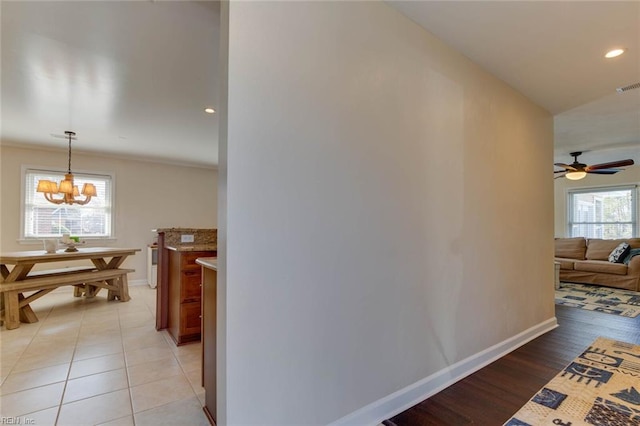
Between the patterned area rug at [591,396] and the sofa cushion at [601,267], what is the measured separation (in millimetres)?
3628

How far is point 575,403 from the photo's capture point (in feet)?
6.13

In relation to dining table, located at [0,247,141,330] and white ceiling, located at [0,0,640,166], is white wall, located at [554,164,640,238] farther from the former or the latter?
dining table, located at [0,247,141,330]

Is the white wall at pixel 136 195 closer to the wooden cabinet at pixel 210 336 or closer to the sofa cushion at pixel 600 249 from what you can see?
the wooden cabinet at pixel 210 336

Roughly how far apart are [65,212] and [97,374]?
432cm

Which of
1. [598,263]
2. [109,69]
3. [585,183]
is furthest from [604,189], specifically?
[109,69]

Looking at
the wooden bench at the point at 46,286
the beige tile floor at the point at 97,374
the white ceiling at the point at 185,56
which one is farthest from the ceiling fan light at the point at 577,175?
the wooden bench at the point at 46,286

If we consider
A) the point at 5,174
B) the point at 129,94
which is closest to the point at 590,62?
the point at 129,94

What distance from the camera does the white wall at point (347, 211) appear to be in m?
1.30

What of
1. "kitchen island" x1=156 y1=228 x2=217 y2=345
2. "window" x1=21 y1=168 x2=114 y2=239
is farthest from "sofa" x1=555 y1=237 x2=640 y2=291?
"window" x1=21 y1=168 x2=114 y2=239

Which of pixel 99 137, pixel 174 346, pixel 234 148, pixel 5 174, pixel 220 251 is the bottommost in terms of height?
pixel 174 346

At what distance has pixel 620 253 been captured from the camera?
5363 mm

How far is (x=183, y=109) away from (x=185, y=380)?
276 cm

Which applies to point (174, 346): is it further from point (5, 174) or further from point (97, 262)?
point (5, 174)

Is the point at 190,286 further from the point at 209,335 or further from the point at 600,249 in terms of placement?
the point at 600,249
